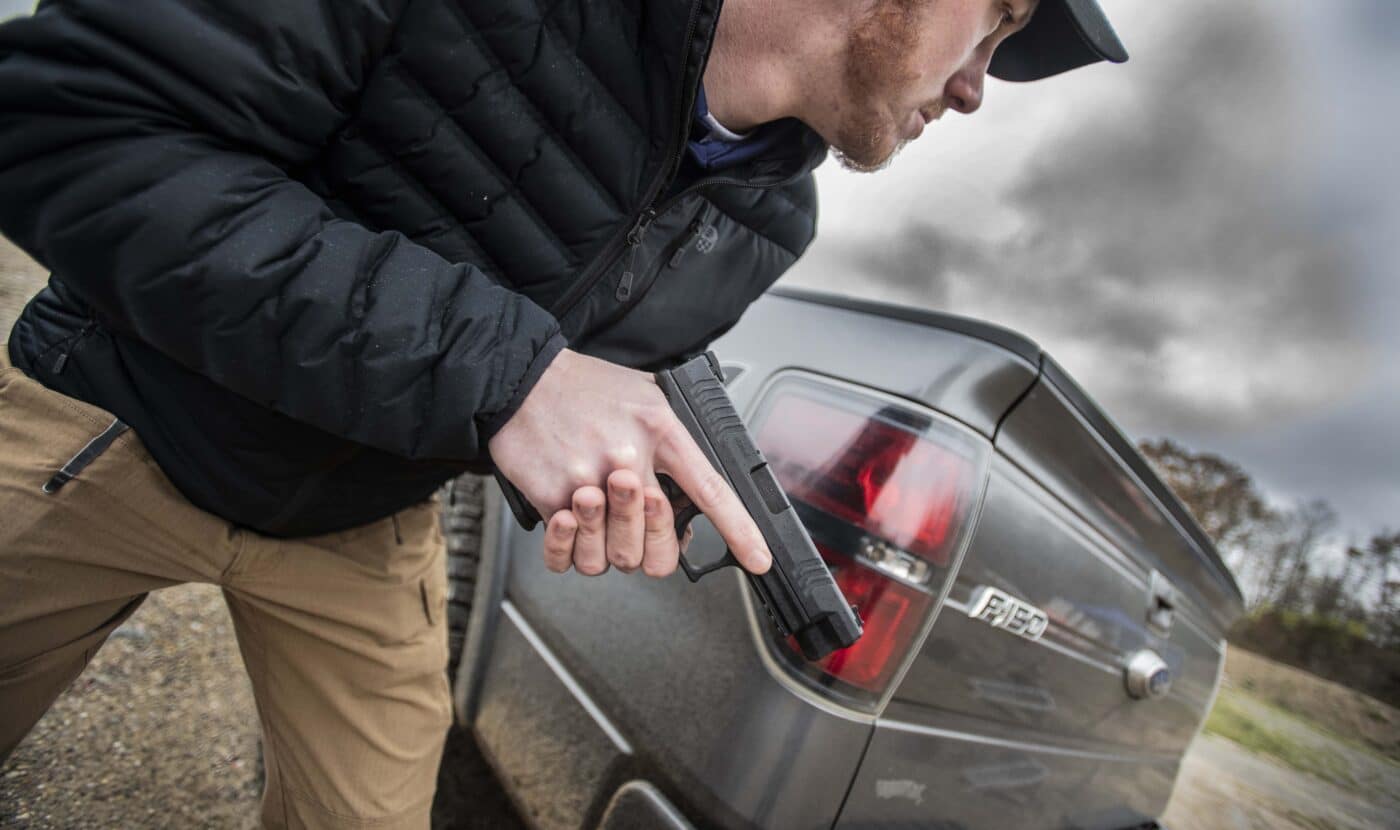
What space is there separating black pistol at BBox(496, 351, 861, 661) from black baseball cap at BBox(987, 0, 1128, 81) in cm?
112

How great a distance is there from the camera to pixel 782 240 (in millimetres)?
1502

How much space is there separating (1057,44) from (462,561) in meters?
2.01

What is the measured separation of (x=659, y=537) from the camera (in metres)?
0.89

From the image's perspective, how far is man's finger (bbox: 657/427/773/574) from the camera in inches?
35.9

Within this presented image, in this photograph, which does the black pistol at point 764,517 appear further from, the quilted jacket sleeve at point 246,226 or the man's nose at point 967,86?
the man's nose at point 967,86

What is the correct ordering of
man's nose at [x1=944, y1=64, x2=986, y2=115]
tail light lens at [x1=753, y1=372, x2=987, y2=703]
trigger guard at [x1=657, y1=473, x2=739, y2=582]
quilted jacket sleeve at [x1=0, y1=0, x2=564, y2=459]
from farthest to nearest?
man's nose at [x1=944, y1=64, x2=986, y2=115] → tail light lens at [x1=753, y1=372, x2=987, y2=703] → trigger guard at [x1=657, y1=473, x2=739, y2=582] → quilted jacket sleeve at [x1=0, y1=0, x2=564, y2=459]

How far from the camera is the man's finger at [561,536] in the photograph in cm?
85

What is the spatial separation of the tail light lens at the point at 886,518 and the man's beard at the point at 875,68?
476 millimetres

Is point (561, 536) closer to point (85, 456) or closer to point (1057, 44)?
point (85, 456)

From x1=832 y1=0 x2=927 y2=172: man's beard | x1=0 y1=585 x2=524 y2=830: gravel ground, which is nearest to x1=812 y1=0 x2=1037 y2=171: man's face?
x1=832 y1=0 x2=927 y2=172: man's beard

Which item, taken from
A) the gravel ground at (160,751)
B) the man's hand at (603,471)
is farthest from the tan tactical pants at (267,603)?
the man's hand at (603,471)

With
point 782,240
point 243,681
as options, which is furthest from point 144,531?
point 243,681

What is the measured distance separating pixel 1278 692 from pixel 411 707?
4.71 metres

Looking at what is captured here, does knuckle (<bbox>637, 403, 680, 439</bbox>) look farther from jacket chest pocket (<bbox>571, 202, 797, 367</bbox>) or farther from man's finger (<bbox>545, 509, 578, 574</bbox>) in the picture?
jacket chest pocket (<bbox>571, 202, 797, 367</bbox>)
